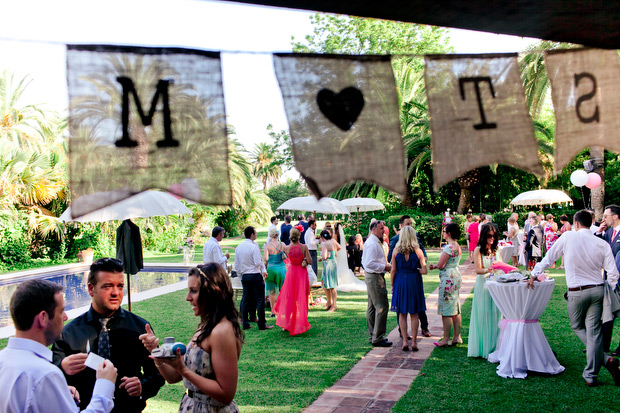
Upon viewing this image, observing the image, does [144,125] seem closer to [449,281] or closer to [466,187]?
[449,281]

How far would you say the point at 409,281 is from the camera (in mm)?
7395

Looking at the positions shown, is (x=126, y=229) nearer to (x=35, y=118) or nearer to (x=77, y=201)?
(x=77, y=201)

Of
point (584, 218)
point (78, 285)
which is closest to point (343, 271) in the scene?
point (584, 218)

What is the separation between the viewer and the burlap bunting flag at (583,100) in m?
3.48

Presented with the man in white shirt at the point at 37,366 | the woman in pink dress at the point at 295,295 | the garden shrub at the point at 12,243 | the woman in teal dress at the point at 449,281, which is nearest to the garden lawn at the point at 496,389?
the woman in teal dress at the point at 449,281

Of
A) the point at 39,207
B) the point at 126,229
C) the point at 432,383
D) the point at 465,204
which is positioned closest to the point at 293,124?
the point at 432,383

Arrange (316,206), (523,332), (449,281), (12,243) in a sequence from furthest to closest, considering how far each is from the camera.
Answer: (12,243) → (316,206) → (449,281) → (523,332)

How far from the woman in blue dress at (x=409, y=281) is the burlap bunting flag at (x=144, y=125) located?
486 centimetres

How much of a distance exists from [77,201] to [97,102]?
0.58m

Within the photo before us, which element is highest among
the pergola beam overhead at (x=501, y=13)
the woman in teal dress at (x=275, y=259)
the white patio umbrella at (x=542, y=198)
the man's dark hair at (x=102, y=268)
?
the pergola beam overhead at (x=501, y=13)

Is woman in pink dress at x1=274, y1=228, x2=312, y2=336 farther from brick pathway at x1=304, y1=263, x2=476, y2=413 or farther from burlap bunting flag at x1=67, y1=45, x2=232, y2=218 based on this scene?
burlap bunting flag at x1=67, y1=45, x2=232, y2=218


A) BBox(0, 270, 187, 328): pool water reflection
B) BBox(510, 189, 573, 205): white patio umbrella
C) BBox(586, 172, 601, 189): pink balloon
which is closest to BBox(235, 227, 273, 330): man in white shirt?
BBox(0, 270, 187, 328): pool water reflection

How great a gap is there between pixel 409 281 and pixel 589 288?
8.27 ft

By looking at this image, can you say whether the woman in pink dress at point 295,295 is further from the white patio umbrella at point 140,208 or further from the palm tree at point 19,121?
the palm tree at point 19,121
